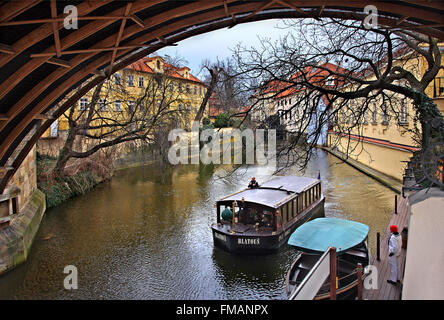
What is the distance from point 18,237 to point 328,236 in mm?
8899

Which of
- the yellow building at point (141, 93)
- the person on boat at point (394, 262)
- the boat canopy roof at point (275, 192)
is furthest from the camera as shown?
the yellow building at point (141, 93)

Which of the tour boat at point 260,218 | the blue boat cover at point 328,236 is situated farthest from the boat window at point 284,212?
the blue boat cover at point 328,236

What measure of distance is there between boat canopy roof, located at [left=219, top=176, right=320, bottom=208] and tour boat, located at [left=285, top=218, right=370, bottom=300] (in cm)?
203

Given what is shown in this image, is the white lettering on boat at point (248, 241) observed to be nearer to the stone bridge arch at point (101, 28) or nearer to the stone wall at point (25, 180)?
the stone bridge arch at point (101, 28)

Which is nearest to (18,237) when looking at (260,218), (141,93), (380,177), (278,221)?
(260,218)

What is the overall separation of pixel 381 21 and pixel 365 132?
22.3 m

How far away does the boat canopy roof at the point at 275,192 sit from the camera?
444 inches

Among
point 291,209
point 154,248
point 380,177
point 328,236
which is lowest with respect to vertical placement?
point 154,248

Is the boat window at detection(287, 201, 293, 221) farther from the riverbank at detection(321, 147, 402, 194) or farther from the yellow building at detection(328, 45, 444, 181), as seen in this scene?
the riverbank at detection(321, 147, 402, 194)

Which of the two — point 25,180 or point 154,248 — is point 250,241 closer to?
point 154,248

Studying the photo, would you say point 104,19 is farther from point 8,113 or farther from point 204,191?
point 204,191

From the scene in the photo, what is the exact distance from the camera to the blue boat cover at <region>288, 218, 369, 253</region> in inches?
323

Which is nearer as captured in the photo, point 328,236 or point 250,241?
point 328,236

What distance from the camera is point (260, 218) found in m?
11.1
